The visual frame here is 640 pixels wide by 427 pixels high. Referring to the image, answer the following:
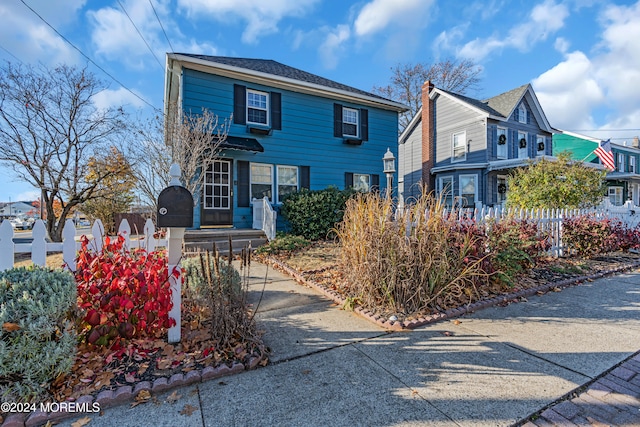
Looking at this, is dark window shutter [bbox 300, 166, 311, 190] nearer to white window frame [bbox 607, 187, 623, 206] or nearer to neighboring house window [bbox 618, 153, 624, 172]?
white window frame [bbox 607, 187, 623, 206]

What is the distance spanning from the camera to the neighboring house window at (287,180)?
10.5 meters

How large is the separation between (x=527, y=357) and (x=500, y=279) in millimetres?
1872

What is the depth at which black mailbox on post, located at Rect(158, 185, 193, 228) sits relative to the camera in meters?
2.53

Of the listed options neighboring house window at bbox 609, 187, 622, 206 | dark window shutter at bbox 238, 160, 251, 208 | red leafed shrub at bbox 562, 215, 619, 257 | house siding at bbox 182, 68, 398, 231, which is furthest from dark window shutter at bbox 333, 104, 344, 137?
neighboring house window at bbox 609, 187, 622, 206

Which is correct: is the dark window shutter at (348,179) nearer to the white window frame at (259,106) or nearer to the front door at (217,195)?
the white window frame at (259,106)

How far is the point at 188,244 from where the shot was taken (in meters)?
7.05

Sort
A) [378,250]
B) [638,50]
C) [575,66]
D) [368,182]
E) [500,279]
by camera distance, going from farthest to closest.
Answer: [575,66], [368,182], [638,50], [500,279], [378,250]

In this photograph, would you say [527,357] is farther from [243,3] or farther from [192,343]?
[243,3]

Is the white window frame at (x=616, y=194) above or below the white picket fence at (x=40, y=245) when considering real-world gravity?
above

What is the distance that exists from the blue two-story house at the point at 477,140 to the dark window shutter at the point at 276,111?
890cm

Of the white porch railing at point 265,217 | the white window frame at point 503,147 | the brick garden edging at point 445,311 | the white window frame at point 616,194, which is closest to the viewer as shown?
the brick garden edging at point 445,311

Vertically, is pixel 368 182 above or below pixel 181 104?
below

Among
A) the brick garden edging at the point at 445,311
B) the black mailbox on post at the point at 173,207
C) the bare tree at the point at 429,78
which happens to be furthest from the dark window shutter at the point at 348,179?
the bare tree at the point at 429,78

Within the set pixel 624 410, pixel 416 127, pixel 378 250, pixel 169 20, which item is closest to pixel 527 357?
pixel 624 410
